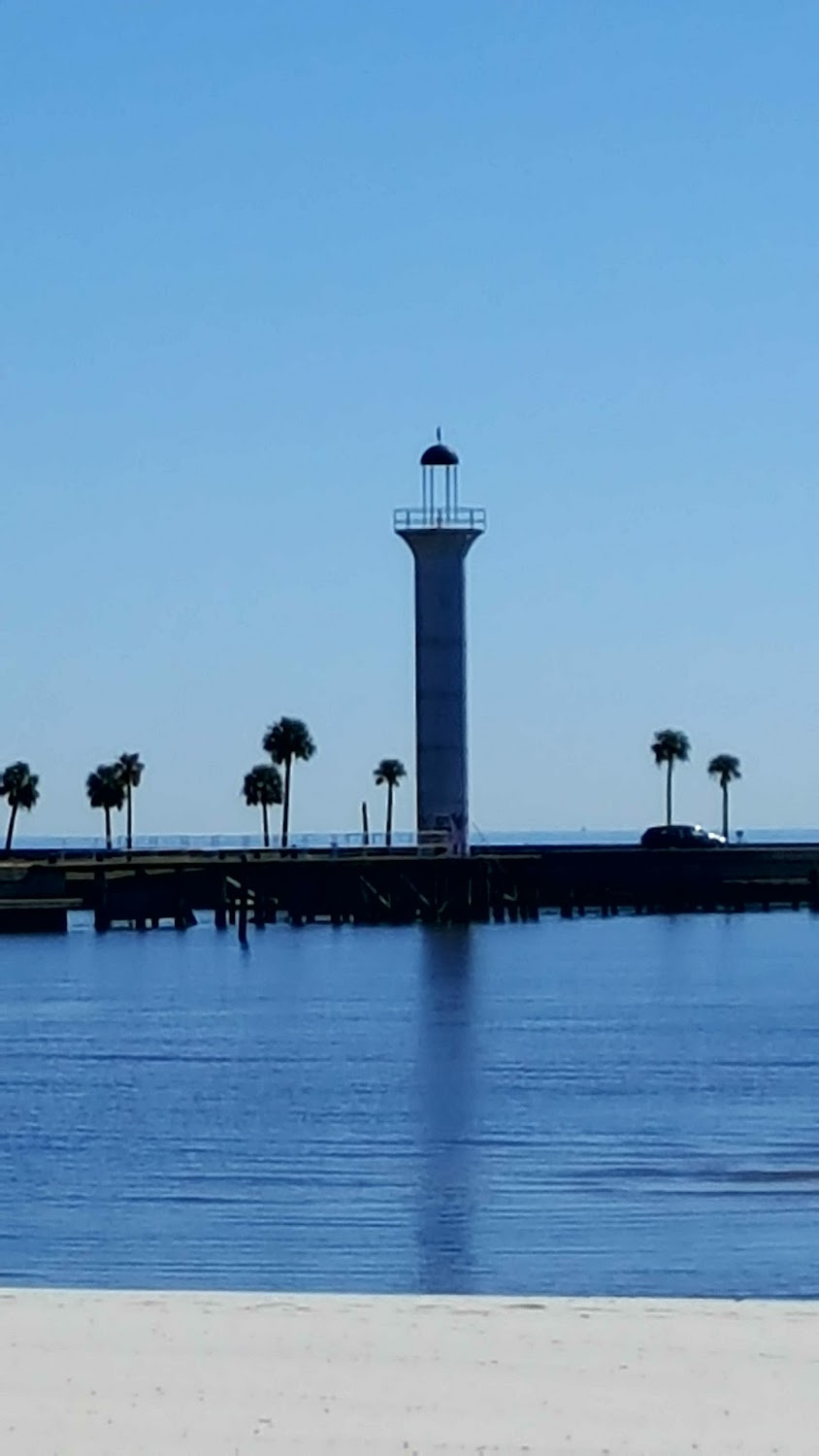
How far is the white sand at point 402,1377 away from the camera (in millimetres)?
13602

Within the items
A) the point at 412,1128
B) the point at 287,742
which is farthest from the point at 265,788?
the point at 412,1128

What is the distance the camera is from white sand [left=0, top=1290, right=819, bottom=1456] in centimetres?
1360

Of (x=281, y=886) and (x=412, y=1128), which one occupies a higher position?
(x=281, y=886)

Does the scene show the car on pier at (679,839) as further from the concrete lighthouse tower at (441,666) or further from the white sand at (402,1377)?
the white sand at (402,1377)

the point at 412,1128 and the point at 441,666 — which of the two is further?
the point at 441,666

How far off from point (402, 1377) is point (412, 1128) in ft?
104

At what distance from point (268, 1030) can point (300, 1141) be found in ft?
90.8

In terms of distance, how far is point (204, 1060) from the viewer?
2452 inches

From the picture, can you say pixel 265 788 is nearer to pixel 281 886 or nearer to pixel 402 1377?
pixel 281 886

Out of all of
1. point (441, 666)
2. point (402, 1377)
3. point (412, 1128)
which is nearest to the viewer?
point (402, 1377)

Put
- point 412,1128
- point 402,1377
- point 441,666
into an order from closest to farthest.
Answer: point 402,1377, point 412,1128, point 441,666

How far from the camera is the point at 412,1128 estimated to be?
46656mm

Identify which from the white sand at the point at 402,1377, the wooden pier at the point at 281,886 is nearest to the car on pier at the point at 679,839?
the wooden pier at the point at 281,886

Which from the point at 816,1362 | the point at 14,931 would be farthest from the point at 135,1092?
the point at 14,931
